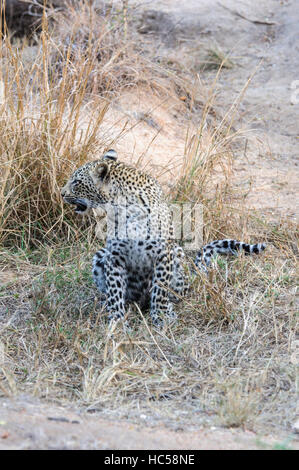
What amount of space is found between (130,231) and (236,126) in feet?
12.8

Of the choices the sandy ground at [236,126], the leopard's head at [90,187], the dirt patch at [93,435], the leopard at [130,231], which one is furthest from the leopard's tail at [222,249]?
the dirt patch at [93,435]

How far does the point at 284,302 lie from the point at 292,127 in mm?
4068

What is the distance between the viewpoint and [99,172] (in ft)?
16.5

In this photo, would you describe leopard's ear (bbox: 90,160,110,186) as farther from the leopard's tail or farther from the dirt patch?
the dirt patch

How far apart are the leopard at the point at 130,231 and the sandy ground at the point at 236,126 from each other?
53.1 inches

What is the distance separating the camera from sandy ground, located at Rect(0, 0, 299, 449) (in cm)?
332

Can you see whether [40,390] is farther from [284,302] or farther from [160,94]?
[160,94]

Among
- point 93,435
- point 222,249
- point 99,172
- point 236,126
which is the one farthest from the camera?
point 236,126

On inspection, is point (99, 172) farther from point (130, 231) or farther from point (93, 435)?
point (93, 435)

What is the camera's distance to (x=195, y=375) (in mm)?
4309

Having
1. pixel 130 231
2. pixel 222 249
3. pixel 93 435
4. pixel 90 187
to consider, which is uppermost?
pixel 90 187

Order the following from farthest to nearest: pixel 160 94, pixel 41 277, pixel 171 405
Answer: pixel 160 94, pixel 41 277, pixel 171 405

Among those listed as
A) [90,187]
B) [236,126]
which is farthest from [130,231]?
[236,126]
